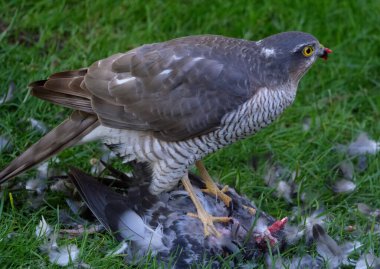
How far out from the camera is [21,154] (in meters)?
5.04

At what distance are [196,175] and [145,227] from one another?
2.53ft

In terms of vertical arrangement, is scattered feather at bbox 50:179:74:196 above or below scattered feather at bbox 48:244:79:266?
below

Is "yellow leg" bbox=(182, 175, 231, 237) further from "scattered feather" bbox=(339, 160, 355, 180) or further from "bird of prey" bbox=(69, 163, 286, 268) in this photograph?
"scattered feather" bbox=(339, 160, 355, 180)

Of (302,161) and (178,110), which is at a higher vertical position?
(178,110)

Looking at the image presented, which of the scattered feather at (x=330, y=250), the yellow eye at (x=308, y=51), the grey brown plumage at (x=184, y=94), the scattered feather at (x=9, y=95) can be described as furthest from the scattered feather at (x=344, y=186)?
the scattered feather at (x=9, y=95)

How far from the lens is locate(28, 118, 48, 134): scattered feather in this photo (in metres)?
5.66

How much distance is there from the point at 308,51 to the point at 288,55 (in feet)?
0.40

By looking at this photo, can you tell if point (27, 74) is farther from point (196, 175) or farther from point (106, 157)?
point (196, 175)

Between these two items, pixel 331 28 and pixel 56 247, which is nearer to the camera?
pixel 56 247

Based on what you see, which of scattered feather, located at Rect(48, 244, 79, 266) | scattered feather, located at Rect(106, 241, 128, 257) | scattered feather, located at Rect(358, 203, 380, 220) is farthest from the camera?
scattered feather, located at Rect(358, 203, 380, 220)

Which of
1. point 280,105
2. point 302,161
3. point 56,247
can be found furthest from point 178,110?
point 302,161

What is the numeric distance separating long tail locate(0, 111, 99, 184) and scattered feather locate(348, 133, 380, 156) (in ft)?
6.23

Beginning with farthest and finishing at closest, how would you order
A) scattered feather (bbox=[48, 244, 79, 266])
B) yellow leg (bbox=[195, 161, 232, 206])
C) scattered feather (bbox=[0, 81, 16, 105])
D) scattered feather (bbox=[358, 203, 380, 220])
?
1. scattered feather (bbox=[0, 81, 16, 105])
2. scattered feather (bbox=[358, 203, 380, 220])
3. yellow leg (bbox=[195, 161, 232, 206])
4. scattered feather (bbox=[48, 244, 79, 266])

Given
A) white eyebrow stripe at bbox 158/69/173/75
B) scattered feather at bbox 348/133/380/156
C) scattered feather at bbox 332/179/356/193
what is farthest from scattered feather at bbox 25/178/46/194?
scattered feather at bbox 348/133/380/156
